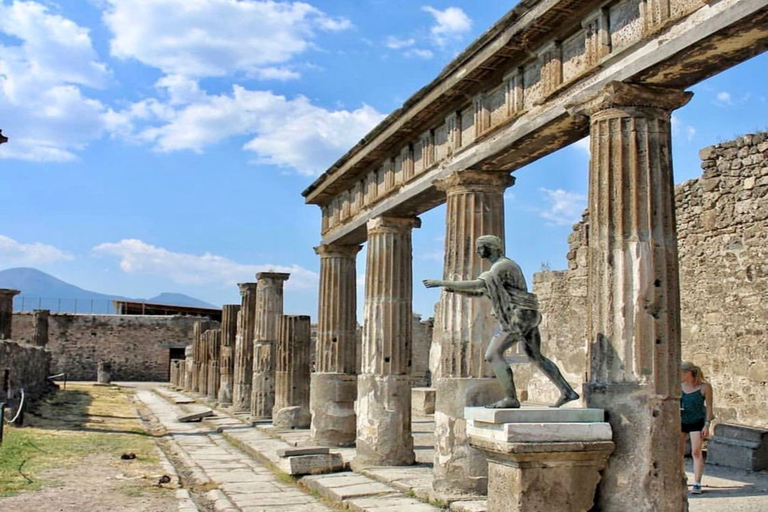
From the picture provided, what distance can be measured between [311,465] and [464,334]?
3557mm

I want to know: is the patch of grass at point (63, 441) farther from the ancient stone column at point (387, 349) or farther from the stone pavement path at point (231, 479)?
the ancient stone column at point (387, 349)

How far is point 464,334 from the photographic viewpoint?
9.19 metres

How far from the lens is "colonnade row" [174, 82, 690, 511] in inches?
249

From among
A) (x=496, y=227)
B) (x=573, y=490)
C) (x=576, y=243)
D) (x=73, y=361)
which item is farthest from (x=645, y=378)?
(x=73, y=361)

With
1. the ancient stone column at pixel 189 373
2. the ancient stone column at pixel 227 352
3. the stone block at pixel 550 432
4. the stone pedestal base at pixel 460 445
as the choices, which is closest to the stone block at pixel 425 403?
the ancient stone column at pixel 227 352

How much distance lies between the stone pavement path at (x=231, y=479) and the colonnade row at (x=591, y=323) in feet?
4.79

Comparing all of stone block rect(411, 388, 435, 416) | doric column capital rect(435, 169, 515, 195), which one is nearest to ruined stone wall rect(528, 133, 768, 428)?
doric column capital rect(435, 169, 515, 195)

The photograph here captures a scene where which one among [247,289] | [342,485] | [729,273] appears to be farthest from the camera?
[247,289]

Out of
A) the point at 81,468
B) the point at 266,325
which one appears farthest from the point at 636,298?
the point at 266,325

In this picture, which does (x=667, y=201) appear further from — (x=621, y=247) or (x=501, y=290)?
(x=501, y=290)

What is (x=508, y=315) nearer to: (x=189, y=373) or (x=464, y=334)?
(x=464, y=334)

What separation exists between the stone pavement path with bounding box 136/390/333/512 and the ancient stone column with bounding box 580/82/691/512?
4.10 meters

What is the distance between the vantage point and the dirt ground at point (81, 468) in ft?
30.6

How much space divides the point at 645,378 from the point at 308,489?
5665mm
